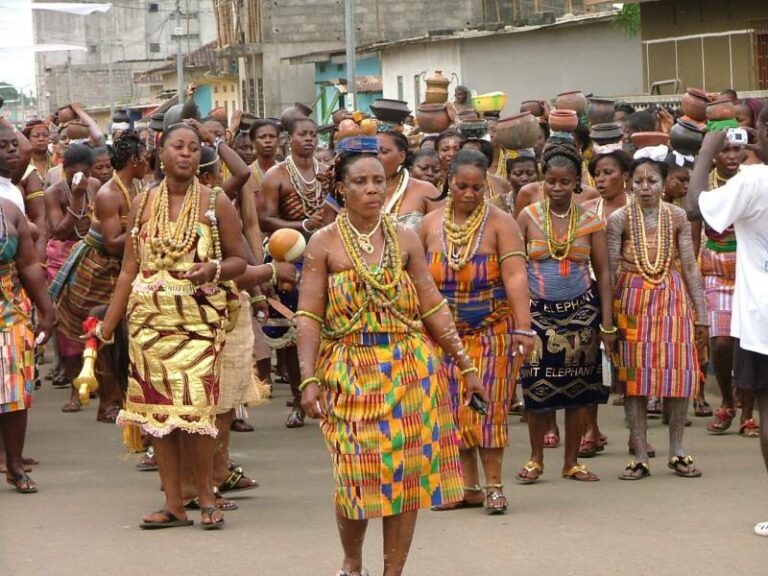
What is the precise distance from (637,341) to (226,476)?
2.38m

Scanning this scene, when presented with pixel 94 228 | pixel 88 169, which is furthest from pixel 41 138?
pixel 94 228

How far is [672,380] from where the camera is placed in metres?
8.87

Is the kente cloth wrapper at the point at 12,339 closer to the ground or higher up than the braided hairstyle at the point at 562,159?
closer to the ground

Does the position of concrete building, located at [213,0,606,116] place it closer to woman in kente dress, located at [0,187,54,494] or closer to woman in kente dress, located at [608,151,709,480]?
woman in kente dress, located at [608,151,709,480]

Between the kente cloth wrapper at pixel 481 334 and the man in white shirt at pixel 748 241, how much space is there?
114cm

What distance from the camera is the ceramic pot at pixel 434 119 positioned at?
13867mm

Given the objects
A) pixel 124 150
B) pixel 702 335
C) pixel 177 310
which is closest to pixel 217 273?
pixel 177 310

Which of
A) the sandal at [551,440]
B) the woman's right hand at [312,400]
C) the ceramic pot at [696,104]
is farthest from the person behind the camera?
the ceramic pot at [696,104]

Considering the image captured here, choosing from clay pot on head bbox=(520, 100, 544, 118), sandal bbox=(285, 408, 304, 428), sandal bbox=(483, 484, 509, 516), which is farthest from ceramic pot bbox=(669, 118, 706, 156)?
clay pot on head bbox=(520, 100, 544, 118)

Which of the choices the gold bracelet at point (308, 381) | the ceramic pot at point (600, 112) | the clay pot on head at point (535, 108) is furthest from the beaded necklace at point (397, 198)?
the clay pot on head at point (535, 108)

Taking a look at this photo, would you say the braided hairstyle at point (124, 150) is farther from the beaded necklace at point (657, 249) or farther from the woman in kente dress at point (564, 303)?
the beaded necklace at point (657, 249)

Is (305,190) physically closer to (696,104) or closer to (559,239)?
(696,104)

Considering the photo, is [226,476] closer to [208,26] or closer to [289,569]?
[289,569]

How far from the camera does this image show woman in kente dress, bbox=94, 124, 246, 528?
25.1 ft
